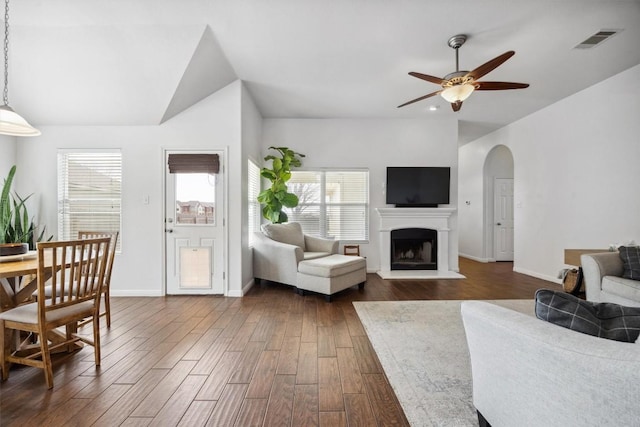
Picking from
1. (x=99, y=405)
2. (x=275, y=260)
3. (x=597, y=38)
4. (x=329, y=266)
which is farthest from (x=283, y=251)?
(x=597, y=38)

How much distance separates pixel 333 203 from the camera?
18.0ft

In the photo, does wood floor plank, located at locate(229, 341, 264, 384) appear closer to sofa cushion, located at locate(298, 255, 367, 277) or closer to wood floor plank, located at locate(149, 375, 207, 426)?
wood floor plank, located at locate(149, 375, 207, 426)

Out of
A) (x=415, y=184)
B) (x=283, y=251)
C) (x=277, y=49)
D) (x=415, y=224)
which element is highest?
(x=277, y=49)

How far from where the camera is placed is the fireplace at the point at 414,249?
5.45 metres

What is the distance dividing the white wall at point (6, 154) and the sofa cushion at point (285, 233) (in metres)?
3.46

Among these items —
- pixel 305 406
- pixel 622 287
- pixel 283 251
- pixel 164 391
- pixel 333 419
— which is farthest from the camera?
pixel 283 251

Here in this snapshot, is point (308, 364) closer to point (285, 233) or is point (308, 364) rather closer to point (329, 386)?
point (329, 386)

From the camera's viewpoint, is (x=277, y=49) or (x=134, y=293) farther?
(x=134, y=293)

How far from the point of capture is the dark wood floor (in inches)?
63.5

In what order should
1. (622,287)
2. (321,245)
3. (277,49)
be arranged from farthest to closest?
(321,245) < (277,49) < (622,287)

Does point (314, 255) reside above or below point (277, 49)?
below

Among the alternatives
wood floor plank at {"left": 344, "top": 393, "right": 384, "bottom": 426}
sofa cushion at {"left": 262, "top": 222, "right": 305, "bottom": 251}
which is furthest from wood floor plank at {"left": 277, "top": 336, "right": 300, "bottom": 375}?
sofa cushion at {"left": 262, "top": 222, "right": 305, "bottom": 251}

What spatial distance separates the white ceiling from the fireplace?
2.52 metres

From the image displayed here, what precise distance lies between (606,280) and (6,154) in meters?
7.21
